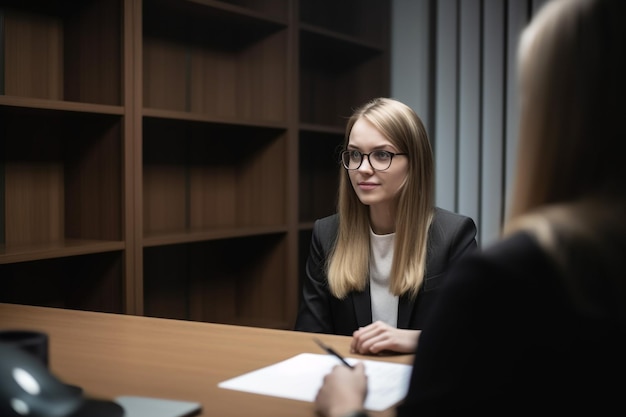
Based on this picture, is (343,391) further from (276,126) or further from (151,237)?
(276,126)

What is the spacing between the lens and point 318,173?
394 cm

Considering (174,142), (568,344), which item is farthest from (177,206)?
Result: (568,344)

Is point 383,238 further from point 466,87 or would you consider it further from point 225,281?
point 466,87

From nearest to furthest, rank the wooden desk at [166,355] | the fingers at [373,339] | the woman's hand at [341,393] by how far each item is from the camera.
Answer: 1. the woman's hand at [341,393]
2. the wooden desk at [166,355]
3. the fingers at [373,339]

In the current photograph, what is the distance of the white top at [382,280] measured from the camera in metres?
2.23

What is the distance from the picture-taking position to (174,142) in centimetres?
320

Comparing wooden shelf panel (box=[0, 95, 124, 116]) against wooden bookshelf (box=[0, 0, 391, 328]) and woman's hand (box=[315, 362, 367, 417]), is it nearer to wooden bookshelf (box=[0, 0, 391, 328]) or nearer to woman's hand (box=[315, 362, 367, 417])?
wooden bookshelf (box=[0, 0, 391, 328])

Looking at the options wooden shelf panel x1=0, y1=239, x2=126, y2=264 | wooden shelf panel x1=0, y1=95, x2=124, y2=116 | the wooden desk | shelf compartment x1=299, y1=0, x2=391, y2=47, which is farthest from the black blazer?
shelf compartment x1=299, y1=0, x2=391, y2=47

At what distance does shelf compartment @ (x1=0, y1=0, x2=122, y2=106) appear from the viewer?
256cm

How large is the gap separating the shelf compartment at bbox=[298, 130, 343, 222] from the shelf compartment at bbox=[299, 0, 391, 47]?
0.58 m

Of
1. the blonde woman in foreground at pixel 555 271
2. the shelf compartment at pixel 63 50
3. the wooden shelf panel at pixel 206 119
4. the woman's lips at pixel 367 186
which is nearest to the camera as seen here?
the blonde woman in foreground at pixel 555 271

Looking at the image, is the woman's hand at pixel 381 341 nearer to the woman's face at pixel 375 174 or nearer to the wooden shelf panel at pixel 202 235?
the woman's face at pixel 375 174

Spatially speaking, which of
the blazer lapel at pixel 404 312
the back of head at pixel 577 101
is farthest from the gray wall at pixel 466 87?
the back of head at pixel 577 101

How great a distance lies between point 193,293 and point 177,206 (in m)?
0.41
